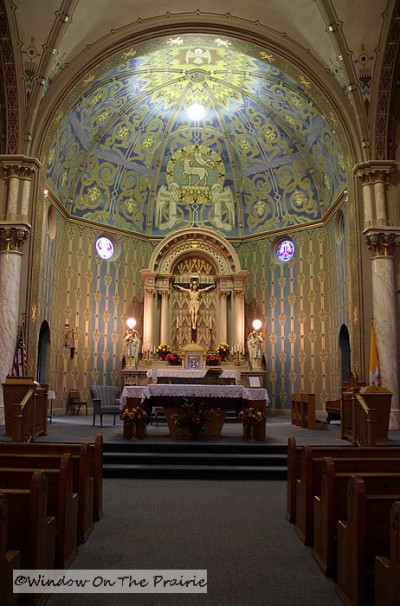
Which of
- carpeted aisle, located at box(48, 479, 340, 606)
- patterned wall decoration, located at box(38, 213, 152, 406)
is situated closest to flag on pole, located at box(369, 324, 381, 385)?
carpeted aisle, located at box(48, 479, 340, 606)

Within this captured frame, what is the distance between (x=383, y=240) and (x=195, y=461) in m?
8.72

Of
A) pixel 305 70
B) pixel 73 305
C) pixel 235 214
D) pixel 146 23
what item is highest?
pixel 146 23

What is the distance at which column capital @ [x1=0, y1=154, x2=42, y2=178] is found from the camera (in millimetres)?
16219

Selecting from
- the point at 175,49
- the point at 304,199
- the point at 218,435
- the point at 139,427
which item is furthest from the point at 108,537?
the point at 304,199

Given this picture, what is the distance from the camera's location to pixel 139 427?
12359 mm

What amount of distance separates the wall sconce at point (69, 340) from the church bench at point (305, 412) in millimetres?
8342

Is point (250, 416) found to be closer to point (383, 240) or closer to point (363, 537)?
point (383, 240)

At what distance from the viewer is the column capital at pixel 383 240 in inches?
623

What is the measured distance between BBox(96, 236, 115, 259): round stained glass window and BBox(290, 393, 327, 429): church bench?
985 centimetres

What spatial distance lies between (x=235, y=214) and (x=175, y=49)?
746cm

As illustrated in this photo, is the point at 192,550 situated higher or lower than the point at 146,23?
lower

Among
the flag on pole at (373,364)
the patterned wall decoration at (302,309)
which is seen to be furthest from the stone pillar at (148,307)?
the flag on pole at (373,364)

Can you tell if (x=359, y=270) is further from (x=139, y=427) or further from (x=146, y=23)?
(x=146, y=23)

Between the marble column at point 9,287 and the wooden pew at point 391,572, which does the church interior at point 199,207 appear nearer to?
the marble column at point 9,287
